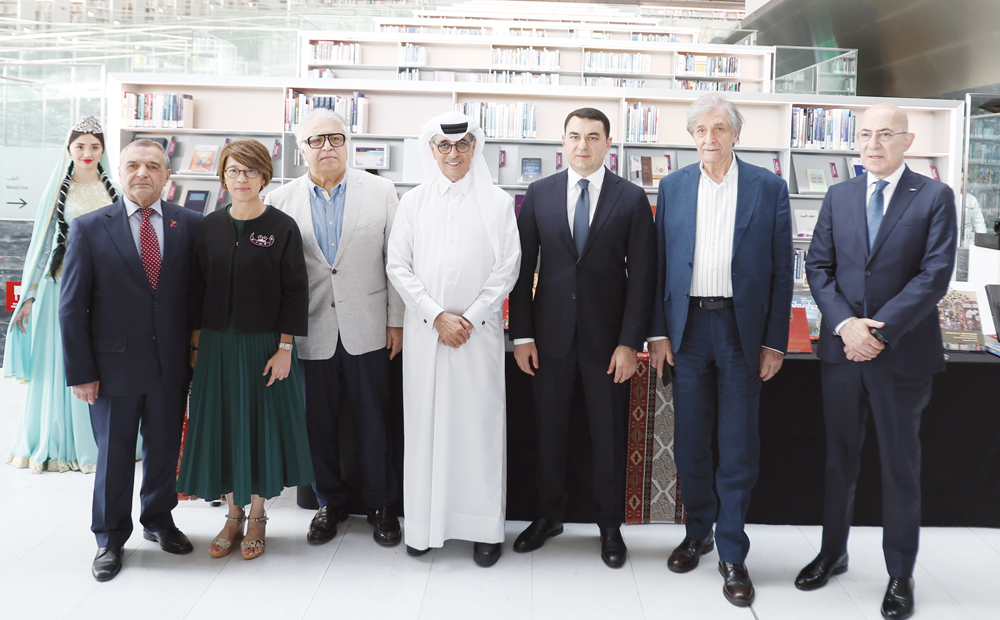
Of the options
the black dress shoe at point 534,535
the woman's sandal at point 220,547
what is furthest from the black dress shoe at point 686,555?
the woman's sandal at point 220,547

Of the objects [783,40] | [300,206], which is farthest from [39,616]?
[783,40]

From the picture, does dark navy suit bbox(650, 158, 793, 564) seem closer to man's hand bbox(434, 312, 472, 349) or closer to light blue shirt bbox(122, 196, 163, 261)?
man's hand bbox(434, 312, 472, 349)

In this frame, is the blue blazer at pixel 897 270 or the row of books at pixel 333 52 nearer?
the blue blazer at pixel 897 270

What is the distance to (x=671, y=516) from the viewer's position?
302cm

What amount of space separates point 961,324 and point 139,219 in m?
3.49

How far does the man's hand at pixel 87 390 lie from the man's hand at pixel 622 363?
6.11ft

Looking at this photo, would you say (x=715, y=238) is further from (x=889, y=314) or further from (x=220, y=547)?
(x=220, y=547)

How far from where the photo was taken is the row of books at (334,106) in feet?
20.9

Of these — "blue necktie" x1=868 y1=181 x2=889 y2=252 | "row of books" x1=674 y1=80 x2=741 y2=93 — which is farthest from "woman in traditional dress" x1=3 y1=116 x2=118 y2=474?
"row of books" x1=674 y1=80 x2=741 y2=93

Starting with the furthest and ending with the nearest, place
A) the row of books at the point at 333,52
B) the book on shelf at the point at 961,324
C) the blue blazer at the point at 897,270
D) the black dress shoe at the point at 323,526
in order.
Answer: the row of books at the point at 333,52, the book on shelf at the point at 961,324, the black dress shoe at the point at 323,526, the blue blazer at the point at 897,270

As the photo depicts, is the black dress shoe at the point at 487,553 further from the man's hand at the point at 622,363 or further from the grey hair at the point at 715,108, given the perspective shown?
the grey hair at the point at 715,108

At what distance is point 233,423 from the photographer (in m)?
2.51

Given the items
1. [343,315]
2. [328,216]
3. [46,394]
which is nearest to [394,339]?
[343,315]

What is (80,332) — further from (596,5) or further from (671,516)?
(596,5)
